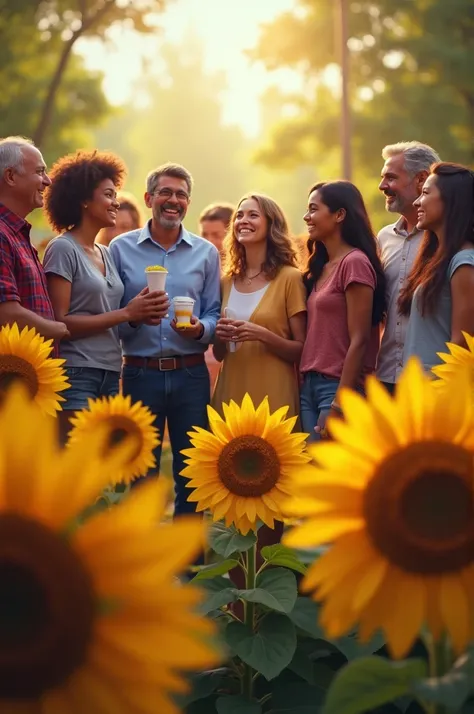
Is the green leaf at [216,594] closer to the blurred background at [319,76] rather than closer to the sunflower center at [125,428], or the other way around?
the sunflower center at [125,428]

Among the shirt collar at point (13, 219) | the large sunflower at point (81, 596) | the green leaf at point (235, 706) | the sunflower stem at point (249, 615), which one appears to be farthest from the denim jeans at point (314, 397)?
the large sunflower at point (81, 596)

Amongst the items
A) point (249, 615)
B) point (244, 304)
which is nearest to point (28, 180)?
point (244, 304)

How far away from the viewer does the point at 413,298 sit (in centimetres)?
467

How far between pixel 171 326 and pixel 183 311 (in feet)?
0.67

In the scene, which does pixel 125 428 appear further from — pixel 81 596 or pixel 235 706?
pixel 81 596

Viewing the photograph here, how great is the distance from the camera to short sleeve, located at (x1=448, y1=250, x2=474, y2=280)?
4371mm

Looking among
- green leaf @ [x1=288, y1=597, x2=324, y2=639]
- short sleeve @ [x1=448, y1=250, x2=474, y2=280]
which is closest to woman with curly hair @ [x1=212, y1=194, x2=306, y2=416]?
short sleeve @ [x1=448, y1=250, x2=474, y2=280]

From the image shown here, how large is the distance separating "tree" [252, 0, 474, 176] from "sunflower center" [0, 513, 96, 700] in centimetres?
2169

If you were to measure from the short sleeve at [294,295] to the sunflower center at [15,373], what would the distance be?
7.68ft

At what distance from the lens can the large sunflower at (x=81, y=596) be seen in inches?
48.1

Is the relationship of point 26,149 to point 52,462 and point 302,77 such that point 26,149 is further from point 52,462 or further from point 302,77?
point 302,77

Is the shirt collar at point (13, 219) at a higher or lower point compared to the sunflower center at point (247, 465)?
higher

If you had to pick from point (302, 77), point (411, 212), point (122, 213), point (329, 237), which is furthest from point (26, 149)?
point (302, 77)

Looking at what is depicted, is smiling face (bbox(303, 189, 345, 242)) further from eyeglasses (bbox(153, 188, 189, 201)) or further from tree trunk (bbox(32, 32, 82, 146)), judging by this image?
tree trunk (bbox(32, 32, 82, 146))
